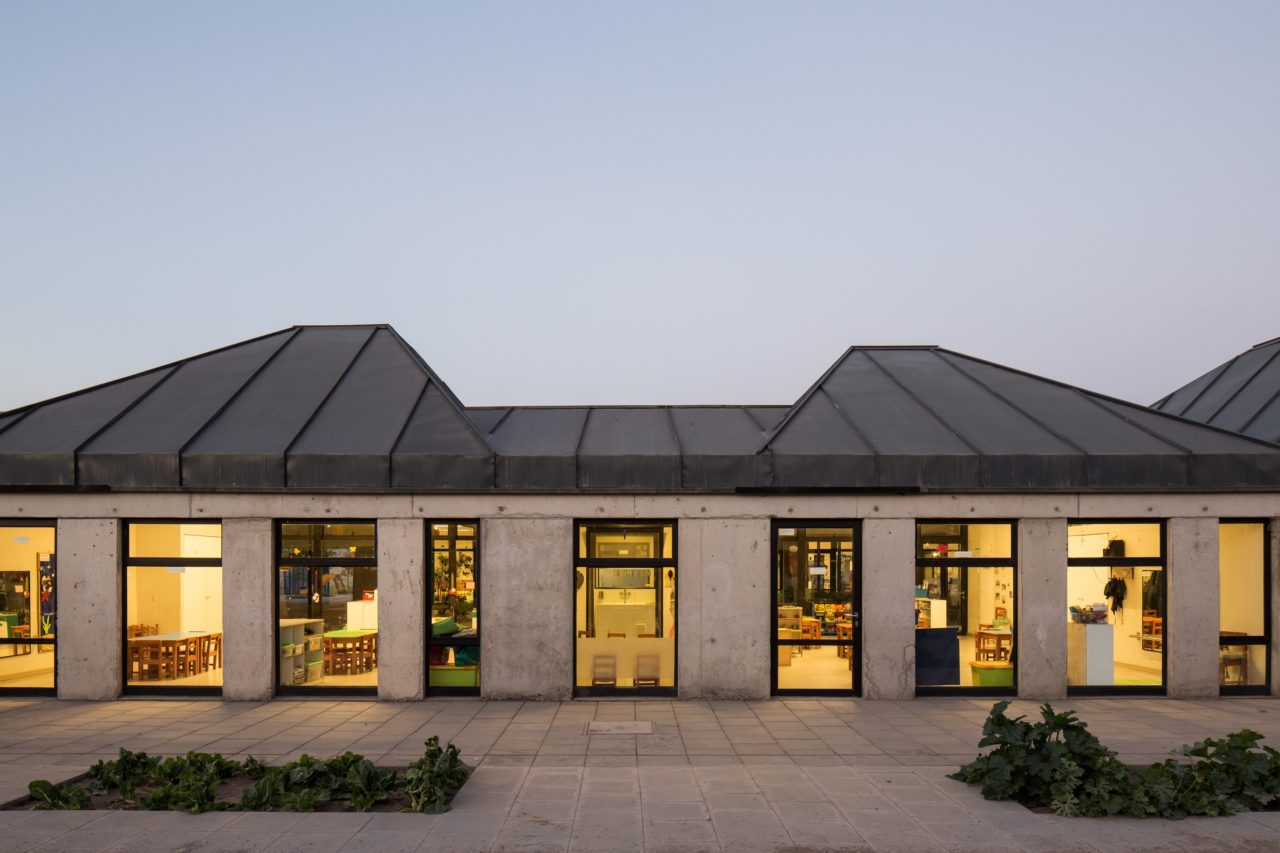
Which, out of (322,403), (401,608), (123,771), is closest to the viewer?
(123,771)

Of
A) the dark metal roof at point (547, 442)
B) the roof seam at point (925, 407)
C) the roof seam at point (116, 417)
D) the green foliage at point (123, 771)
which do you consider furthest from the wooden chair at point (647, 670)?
the roof seam at point (116, 417)

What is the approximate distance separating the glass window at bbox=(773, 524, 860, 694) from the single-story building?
4 centimetres

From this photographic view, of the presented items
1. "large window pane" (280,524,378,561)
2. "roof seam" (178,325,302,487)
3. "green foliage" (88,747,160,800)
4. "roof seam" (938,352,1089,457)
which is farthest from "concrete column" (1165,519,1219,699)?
"roof seam" (178,325,302,487)

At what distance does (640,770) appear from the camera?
33.2 ft

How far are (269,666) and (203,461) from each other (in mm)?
3540

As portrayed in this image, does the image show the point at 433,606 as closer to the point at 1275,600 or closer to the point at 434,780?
the point at 434,780

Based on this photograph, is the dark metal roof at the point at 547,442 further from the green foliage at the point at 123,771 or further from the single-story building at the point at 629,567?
the green foliage at the point at 123,771

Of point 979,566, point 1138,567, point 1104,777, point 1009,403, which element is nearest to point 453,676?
point 979,566

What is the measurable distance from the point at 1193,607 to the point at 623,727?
9826mm

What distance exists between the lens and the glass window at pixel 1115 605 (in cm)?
1455

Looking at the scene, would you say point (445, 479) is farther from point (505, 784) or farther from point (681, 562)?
point (505, 784)

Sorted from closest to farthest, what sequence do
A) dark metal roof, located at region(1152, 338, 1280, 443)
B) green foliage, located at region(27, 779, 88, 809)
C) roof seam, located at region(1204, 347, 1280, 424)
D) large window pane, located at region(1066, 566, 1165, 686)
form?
green foliage, located at region(27, 779, 88, 809) < large window pane, located at region(1066, 566, 1165, 686) < dark metal roof, located at region(1152, 338, 1280, 443) < roof seam, located at region(1204, 347, 1280, 424)

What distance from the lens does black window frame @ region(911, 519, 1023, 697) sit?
47.3 ft

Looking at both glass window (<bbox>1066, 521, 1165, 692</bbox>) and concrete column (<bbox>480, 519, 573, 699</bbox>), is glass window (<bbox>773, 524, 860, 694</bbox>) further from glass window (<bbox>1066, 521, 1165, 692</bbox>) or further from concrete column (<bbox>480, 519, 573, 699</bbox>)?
glass window (<bbox>1066, 521, 1165, 692</bbox>)
